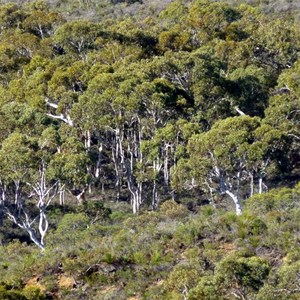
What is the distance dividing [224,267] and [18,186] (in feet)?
48.9

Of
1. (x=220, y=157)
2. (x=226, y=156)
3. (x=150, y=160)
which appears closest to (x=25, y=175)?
(x=150, y=160)

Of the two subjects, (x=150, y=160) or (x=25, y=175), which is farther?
(x=150, y=160)

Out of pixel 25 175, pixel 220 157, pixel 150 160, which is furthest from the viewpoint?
pixel 150 160

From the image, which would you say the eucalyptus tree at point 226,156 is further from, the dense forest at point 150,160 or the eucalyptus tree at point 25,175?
the eucalyptus tree at point 25,175

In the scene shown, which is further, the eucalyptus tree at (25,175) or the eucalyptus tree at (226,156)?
the eucalyptus tree at (226,156)

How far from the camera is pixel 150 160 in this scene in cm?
3531

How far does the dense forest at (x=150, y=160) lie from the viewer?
2230 centimetres

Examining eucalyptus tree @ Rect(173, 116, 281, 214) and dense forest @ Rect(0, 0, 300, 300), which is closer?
dense forest @ Rect(0, 0, 300, 300)

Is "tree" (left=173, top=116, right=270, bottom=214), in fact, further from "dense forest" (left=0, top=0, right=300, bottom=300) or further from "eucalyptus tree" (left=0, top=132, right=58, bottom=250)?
"eucalyptus tree" (left=0, top=132, right=58, bottom=250)

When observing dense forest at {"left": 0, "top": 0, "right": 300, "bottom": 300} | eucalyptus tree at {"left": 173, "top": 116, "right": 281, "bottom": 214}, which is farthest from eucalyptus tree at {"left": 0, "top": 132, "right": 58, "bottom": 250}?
eucalyptus tree at {"left": 173, "top": 116, "right": 281, "bottom": 214}

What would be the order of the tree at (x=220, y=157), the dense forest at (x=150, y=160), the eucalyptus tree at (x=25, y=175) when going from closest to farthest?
the dense forest at (x=150, y=160), the eucalyptus tree at (x=25, y=175), the tree at (x=220, y=157)

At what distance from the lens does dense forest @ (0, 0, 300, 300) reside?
73.2 ft

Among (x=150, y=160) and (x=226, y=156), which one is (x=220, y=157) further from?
(x=150, y=160)

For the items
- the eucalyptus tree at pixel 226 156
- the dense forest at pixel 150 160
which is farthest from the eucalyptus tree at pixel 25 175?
the eucalyptus tree at pixel 226 156
